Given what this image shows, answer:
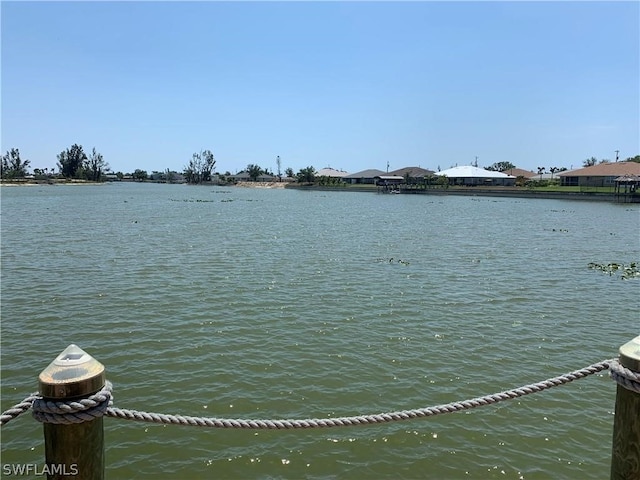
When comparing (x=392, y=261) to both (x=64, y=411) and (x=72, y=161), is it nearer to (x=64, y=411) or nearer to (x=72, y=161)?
(x=64, y=411)

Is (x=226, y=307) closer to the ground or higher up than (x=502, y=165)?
closer to the ground

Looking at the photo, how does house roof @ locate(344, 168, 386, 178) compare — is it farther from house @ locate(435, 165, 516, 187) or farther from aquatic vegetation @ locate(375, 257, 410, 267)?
aquatic vegetation @ locate(375, 257, 410, 267)

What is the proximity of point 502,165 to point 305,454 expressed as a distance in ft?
576

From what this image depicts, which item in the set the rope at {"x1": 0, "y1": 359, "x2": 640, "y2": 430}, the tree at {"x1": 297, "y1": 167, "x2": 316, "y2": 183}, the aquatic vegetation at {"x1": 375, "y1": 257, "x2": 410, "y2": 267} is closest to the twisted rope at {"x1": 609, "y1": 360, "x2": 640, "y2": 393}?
the rope at {"x1": 0, "y1": 359, "x2": 640, "y2": 430}

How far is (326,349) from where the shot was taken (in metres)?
10.6

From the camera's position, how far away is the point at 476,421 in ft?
25.4

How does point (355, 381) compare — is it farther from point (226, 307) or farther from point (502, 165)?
point (502, 165)

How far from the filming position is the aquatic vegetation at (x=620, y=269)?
1923 centimetres

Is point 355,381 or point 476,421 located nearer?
point 476,421

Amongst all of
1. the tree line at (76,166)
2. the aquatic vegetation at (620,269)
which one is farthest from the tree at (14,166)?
the aquatic vegetation at (620,269)

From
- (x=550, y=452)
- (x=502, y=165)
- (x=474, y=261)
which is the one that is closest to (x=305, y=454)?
(x=550, y=452)

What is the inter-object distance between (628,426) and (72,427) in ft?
12.4

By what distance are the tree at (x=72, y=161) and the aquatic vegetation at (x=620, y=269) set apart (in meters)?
193

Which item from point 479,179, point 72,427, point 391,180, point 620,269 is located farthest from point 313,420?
point 391,180
